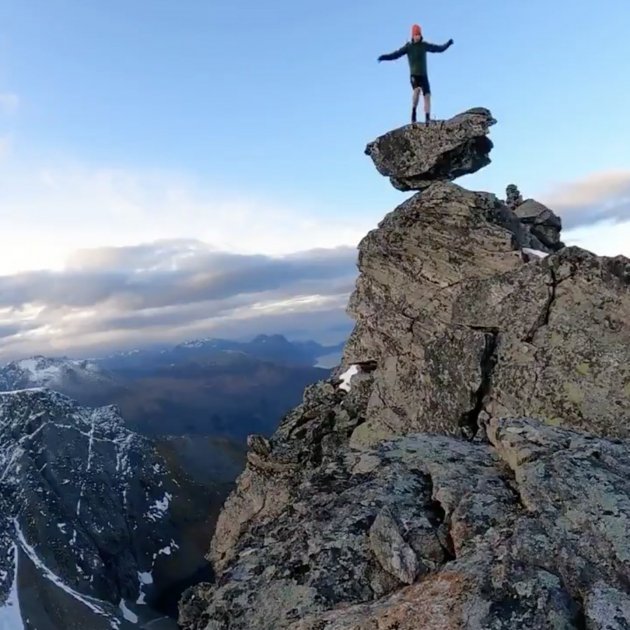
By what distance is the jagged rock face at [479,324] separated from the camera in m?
29.0

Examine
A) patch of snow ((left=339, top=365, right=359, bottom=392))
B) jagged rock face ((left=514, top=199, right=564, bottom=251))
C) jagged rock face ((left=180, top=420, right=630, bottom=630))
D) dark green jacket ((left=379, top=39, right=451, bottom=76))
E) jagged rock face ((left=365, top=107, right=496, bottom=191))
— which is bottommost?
patch of snow ((left=339, top=365, right=359, bottom=392))

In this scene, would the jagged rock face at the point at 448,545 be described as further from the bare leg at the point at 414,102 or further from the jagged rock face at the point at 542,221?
the jagged rock face at the point at 542,221

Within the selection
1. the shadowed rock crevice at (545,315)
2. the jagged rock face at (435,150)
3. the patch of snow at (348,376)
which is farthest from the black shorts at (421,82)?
the patch of snow at (348,376)

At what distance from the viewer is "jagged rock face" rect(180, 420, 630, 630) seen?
35.2 feet

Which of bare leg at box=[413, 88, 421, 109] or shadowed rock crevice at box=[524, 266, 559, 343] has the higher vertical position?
bare leg at box=[413, 88, 421, 109]

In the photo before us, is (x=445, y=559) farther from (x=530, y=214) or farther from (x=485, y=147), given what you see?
(x=530, y=214)

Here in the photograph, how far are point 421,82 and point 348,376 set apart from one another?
24929 mm

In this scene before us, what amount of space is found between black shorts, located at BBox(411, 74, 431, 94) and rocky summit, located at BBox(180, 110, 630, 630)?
3774 mm

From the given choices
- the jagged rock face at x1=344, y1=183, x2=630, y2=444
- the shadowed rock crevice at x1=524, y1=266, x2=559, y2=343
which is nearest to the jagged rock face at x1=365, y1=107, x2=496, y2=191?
the jagged rock face at x1=344, y1=183, x2=630, y2=444

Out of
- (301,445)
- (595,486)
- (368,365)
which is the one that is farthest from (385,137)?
(595,486)

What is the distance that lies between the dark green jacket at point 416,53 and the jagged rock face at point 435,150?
6033 millimetres

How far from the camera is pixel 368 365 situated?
166 feet

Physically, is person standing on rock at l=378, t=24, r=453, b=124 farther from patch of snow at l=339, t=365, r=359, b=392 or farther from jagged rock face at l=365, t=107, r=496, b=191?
patch of snow at l=339, t=365, r=359, b=392

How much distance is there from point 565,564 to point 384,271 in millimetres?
37482
